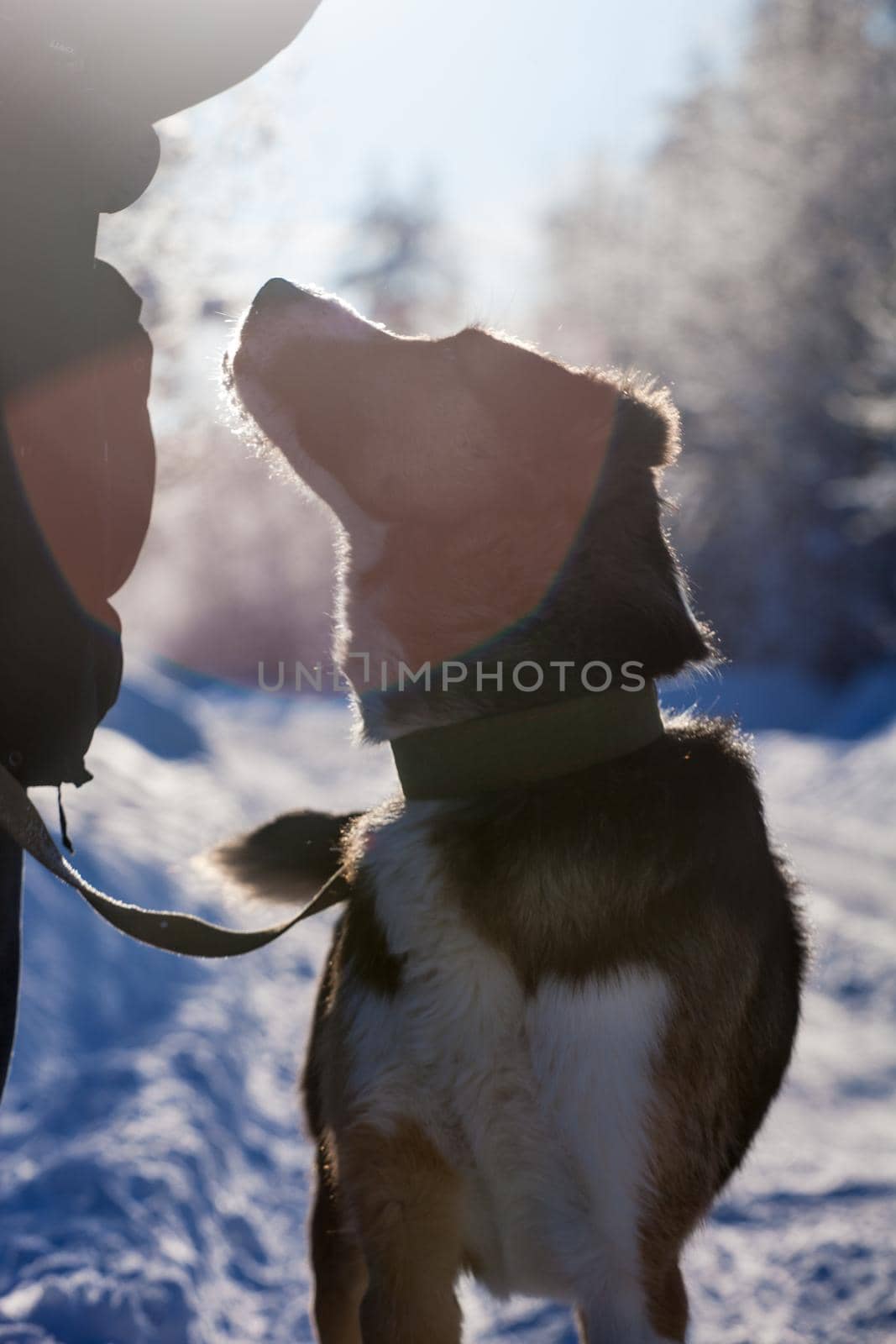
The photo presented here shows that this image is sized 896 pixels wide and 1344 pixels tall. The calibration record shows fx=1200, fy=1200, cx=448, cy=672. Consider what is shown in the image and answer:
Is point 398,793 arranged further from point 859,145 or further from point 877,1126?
point 859,145

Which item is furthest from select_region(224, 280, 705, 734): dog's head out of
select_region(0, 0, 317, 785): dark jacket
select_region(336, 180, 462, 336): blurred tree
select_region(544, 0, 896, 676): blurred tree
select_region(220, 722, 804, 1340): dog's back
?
select_region(336, 180, 462, 336): blurred tree

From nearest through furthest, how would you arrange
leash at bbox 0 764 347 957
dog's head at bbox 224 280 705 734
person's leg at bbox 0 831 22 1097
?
leash at bbox 0 764 347 957, person's leg at bbox 0 831 22 1097, dog's head at bbox 224 280 705 734

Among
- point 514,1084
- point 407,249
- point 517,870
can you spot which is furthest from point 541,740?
point 407,249

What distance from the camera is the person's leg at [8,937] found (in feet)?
7.66

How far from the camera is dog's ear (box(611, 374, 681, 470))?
8.93 feet

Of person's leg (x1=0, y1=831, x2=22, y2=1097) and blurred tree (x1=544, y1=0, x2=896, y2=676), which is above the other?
person's leg (x1=0, y1=831, x2=22, y2=1097)

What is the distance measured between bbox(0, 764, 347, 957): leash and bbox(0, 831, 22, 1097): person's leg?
1.4 inches

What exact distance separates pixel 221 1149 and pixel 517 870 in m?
2.03

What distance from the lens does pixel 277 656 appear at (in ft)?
93.6

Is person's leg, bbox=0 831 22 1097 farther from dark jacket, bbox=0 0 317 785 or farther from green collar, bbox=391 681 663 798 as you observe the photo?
green collar, bbox=391 681 663 798

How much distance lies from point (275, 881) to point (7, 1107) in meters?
1.30

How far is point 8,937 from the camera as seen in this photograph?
7.73 ft

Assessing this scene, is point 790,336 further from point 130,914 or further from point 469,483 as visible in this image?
point 130,914

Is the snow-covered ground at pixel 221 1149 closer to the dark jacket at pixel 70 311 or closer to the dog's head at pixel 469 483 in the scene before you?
the dog's head at pixel 469 483
